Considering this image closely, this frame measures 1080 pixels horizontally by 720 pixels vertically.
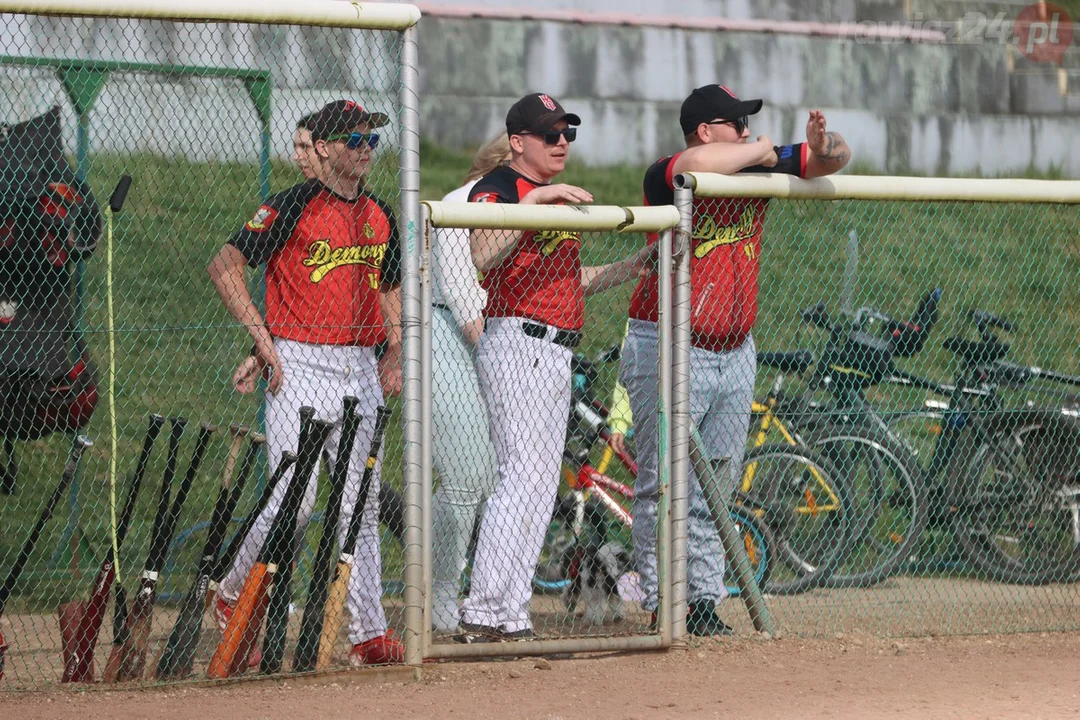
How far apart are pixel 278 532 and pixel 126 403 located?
359 centimetres

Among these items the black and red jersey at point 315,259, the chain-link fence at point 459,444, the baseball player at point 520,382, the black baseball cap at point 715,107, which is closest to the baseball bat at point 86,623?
the chain-link fence at point 459,444

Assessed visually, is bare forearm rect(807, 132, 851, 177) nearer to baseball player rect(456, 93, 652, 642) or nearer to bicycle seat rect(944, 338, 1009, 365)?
baseball player rect(456, 93, 652, 642)


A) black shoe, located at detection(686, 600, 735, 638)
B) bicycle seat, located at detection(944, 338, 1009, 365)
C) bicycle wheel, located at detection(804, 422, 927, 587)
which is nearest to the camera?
black shoe, located at detection(686, 600, 735, 638)

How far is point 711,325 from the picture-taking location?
5.97 meters

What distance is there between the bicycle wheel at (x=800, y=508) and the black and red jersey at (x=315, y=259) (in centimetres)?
235

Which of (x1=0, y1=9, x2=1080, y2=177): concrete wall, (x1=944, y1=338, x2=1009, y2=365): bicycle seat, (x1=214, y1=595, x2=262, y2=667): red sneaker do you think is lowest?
(x1=214, y1=595, x2=262, y2=667): red sneaker

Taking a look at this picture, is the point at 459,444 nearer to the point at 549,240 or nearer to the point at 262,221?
the point at 549,240

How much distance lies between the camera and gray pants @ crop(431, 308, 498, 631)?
5879mm

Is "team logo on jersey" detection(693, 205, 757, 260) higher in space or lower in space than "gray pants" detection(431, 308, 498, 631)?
higher

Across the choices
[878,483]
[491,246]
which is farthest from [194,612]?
[878,483]

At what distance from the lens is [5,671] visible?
5543 millimetres

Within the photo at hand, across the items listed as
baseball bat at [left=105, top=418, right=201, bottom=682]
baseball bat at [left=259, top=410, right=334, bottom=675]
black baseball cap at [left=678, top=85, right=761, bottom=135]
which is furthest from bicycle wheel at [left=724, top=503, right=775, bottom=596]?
baseball bat at [left=105, top=418, right=201, bottom=682]

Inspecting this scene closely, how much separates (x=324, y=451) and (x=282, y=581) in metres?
0.47

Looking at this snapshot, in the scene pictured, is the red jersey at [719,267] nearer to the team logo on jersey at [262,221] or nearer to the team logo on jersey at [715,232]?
the team logo on jersey at [715,232]
